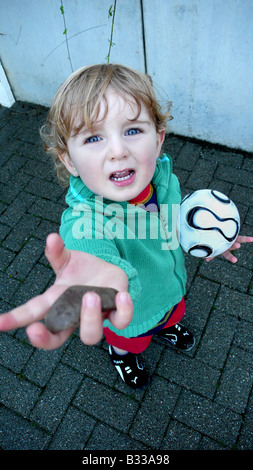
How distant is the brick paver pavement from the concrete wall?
91 centimetres

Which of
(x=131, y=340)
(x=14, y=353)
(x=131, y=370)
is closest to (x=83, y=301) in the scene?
(x=131, y=340)

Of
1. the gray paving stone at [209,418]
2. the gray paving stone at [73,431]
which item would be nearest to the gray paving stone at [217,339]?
the gray paving stone at [209,418]

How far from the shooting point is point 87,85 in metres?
1.47

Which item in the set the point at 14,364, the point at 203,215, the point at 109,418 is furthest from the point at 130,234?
the point at 14,364

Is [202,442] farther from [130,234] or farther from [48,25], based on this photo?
[48,25]

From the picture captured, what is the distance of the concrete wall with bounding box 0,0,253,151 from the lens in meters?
3.05

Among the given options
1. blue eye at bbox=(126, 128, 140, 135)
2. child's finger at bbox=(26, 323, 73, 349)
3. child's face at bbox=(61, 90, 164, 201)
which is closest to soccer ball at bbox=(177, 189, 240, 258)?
child's face at bbox=(61, 90, 164, 201)

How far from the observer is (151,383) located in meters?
2.62

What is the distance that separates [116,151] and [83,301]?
0.62 m

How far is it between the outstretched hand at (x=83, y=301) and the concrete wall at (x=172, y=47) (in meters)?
2.70

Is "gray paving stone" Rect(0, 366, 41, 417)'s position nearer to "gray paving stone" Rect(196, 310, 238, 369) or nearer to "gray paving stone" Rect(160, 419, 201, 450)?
"gray paving stone" Rect(160, 419, 201, 450)

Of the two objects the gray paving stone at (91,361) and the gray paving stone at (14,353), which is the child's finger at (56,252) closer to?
the gray paving stone at (91,361)

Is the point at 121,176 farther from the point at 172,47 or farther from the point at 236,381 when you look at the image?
the point at 172,47

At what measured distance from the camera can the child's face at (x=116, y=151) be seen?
1.39 meters
